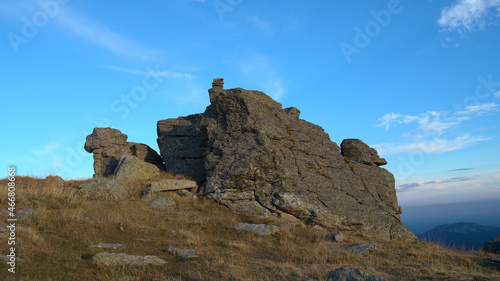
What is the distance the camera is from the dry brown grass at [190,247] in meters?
9.38

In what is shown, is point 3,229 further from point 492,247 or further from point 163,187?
point 492,247

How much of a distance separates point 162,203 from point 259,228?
22.1 feet

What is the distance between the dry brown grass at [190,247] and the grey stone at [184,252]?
0.23m

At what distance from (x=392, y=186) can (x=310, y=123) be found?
8.11 m

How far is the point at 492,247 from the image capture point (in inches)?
641

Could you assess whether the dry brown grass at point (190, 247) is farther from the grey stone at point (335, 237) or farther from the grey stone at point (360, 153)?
the grey stone at point (360, 153)

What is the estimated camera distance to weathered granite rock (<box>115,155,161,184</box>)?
81.5 feet

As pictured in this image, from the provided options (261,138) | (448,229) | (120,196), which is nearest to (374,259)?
(261,138)

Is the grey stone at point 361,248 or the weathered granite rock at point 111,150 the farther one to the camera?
the weathered granite rock at point 111,150

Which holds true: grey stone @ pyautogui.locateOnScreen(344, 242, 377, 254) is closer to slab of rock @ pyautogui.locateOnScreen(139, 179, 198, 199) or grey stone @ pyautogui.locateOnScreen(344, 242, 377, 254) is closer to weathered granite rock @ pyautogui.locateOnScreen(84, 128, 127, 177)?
slab of rock @ pyautogui.locateOnScreen(139, 179, 198, 199)

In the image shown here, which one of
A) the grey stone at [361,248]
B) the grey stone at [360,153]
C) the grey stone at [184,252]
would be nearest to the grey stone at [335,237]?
the grey stone at [361,248]

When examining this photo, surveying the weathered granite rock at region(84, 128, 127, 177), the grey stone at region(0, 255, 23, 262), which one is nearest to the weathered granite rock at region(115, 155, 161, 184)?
the weathered granite rock at region(84, 128, 127, 177)

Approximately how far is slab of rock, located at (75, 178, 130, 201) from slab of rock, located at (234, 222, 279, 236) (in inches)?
344

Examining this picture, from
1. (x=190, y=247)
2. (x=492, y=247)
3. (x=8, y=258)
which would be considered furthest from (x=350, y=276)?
(x=492, y=247)
